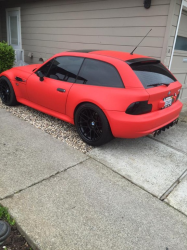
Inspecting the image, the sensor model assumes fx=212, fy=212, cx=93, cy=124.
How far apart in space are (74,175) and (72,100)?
1.31 m

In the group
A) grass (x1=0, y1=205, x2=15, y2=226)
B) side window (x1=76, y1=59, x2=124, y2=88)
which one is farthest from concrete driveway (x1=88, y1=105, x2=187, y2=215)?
grass (x1=0, y1=205, x2=15, y2=226)

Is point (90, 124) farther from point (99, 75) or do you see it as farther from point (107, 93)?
point (99, 75)

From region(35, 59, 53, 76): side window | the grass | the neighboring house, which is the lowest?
the grass

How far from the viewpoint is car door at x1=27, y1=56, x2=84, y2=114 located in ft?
12.1

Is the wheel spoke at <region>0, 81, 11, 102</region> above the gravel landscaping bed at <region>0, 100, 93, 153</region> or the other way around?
above

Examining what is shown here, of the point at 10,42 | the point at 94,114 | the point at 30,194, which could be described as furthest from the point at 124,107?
the point at 10,42

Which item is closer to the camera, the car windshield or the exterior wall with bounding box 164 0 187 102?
the car windshield

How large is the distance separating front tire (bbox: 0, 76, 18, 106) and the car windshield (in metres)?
2.81

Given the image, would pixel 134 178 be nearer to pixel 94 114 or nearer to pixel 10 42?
pixel 94 114

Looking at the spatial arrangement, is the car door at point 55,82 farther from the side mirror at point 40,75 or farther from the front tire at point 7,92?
the front tire at point 7,92

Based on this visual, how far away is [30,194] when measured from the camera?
2.40 m


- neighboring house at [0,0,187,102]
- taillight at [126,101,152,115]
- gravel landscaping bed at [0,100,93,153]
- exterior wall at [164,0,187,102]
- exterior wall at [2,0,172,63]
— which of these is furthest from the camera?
exterior wall at [2,0,172,63]

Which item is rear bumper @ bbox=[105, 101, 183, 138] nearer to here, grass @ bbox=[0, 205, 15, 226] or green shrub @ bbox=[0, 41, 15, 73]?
grass @ bbox=[0, 205, 15, 226]

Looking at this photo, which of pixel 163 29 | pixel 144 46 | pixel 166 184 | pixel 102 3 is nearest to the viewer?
pixel 166 184
